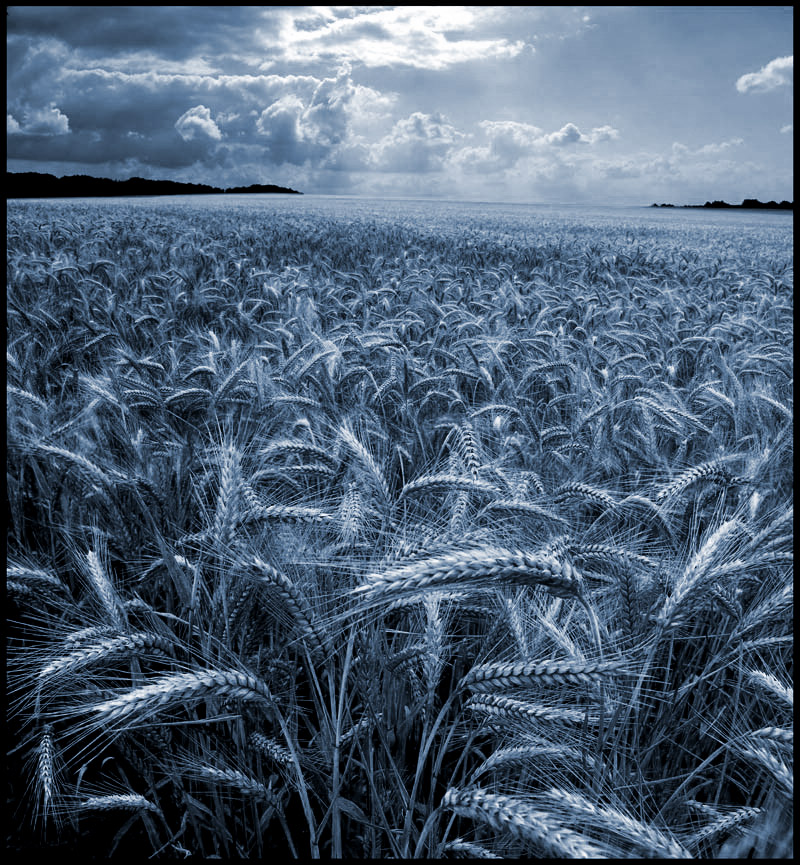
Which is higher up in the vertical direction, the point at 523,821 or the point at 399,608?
the point at 399,608

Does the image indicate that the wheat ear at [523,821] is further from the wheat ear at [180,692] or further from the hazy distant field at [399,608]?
the wheat ear at [180,692]

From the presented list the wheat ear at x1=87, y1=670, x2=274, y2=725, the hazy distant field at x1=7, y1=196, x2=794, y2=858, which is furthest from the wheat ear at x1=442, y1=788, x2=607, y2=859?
the wheat ear at x1=87, y1=670, x2=274, y2=725

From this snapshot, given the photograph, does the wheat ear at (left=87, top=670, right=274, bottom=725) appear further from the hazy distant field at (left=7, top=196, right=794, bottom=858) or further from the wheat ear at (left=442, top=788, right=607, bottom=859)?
the wheat ear at (left=442, top=788, right=607, bottom=859)

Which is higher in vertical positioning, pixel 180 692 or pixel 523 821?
pixel 180 692

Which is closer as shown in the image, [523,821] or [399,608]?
[523,821]

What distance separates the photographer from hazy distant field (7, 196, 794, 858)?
4.28ft

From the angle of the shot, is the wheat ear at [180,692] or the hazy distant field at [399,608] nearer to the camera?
the wheat ear at [180,692]

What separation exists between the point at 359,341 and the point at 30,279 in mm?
4870

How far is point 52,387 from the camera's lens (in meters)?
4.21

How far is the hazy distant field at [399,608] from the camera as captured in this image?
4.28ft

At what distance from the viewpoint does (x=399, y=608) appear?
1.74 metres

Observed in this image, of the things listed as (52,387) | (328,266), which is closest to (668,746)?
(52,387)

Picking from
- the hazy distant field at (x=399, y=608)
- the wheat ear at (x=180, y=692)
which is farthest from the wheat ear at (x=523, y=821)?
the wheat ear at (x=180, y=692)

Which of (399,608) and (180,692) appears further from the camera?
(399,608)
